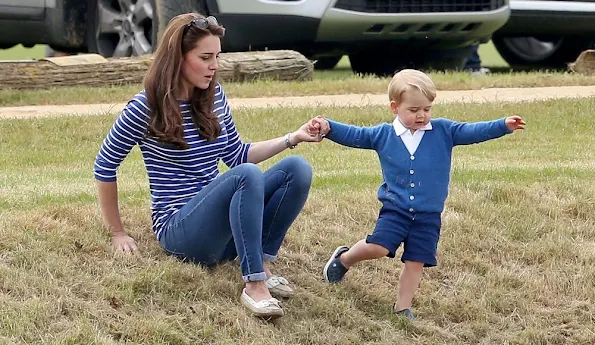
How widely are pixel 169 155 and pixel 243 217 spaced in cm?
42

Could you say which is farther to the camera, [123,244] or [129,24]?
[129,24]

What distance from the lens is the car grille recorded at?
9672mm

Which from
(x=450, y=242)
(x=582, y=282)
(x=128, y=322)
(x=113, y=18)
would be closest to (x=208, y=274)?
(x=128, y=322)

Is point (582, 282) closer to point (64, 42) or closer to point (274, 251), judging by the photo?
point (274, 251)

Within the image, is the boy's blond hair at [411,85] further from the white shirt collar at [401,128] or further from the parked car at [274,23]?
the parked car at [274,23]

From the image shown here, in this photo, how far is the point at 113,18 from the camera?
9.99 meters

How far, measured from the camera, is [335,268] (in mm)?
5215

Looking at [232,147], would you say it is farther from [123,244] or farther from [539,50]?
[539,50]

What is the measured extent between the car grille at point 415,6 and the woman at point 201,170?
194 inches

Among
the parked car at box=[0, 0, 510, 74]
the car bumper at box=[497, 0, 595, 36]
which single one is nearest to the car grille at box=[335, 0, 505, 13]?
the parked car at box=[0, 0, 510, 74]

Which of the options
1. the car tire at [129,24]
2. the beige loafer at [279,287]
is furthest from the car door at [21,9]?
the beige loafer at [279,287]

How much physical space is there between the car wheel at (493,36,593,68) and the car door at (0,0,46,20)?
5.90 meters

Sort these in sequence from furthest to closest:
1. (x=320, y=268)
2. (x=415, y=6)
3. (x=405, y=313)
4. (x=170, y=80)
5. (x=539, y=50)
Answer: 1. (x=539, y=50)
2. (x=415, y=6)
3. (x=320, y=268)
4. (x=405, y=313)
5. (x=170, y=80)

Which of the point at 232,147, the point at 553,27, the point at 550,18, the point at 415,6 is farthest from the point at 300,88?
the point at 232,147
